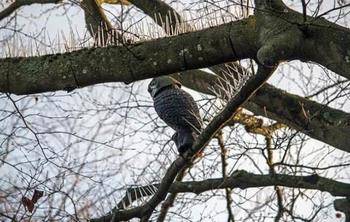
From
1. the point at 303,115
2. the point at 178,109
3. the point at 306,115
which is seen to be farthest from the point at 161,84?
the point at 303,115

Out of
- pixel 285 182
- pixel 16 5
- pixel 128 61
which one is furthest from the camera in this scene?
pixel 16 5

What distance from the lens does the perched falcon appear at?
155 inches

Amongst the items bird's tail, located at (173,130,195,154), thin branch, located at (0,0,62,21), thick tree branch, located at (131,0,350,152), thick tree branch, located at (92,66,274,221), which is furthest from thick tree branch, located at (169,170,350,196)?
thin branch, located at (0,0,62,21)

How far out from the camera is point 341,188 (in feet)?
16.8

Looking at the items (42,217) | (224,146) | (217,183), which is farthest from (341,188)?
(42,217)

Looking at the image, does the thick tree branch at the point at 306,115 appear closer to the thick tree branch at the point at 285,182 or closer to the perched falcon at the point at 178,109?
the thick tree branch at the point at 285,182

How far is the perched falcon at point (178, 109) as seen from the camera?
3947mm

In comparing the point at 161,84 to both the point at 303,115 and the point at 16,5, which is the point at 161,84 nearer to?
the point at 303,115

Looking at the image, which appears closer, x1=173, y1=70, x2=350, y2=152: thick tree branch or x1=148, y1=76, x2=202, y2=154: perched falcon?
x1=148, y1=76, x2=202, y2=154: perched falcon

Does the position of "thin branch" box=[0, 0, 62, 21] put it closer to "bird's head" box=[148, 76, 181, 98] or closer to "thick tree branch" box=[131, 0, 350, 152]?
Answer: "thick tree branch" box=[131, 0, 350, 152]

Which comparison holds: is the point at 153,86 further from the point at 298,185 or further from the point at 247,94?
the point at 298,185

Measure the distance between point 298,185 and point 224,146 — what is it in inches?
47.8

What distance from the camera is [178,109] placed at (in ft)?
12.9

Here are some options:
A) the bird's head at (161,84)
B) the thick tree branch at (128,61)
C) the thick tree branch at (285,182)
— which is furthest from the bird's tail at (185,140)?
the thick tree branch at (285,182)
